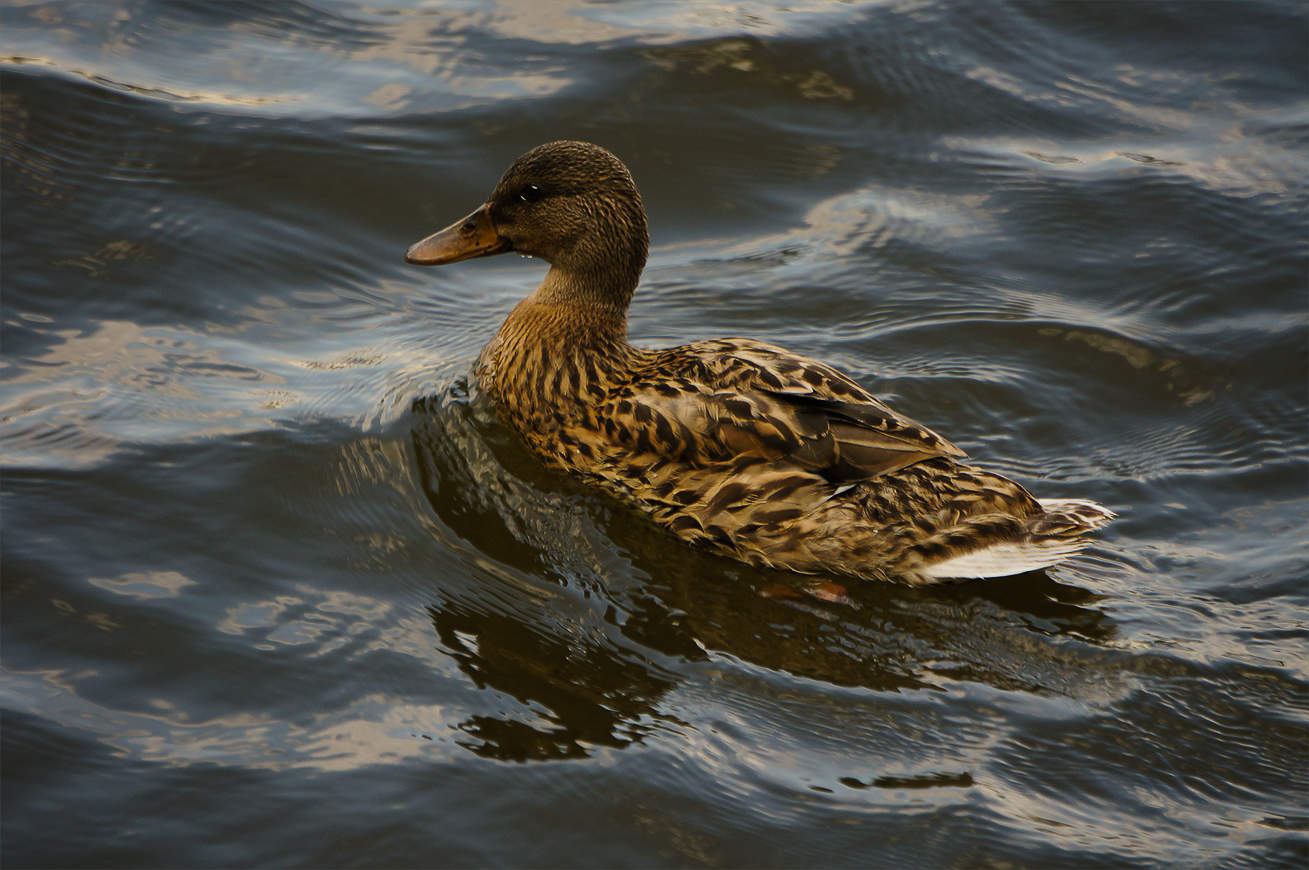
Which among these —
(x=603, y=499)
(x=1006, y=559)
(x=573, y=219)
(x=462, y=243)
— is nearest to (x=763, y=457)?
(x=603, y=499)

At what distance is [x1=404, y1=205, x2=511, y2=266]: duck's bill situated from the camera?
6543 mm

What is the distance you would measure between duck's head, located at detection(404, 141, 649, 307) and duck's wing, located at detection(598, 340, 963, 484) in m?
0.75

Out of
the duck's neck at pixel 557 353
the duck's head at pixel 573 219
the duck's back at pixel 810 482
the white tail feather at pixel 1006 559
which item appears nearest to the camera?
the white tail feather at pixel 1006 559

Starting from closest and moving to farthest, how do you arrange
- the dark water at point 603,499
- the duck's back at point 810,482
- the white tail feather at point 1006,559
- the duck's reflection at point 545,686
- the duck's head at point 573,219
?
1. the dark water at point 603,499
2. the duck's reflection at point 545,686
3. the white tail feather at point 1006,559
4. the duck's back at point 810,482
5. the duck's head at point 573,219

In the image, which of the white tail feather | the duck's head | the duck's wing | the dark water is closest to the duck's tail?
the white tail feather

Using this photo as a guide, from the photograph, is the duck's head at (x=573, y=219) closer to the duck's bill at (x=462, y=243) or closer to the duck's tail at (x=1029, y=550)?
the duck's bill at (x=462, y=243)

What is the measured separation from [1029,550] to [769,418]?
1.16 metres

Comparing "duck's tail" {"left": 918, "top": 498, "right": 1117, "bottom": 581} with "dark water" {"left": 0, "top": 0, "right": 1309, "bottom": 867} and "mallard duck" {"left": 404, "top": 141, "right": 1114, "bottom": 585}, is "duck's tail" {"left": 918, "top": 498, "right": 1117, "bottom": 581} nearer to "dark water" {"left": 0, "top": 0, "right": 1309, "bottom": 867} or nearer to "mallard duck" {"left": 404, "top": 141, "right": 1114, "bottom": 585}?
"mallard duck" {"left": 404, "top": 141, "right": 1114, "bottom": 585}

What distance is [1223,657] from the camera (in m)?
4.98

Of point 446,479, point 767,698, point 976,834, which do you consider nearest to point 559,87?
point 446,479

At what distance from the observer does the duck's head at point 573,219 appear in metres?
6.26

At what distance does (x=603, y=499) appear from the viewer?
229 inches

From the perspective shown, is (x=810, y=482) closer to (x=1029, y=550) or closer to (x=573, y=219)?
(x=1029, y=550)

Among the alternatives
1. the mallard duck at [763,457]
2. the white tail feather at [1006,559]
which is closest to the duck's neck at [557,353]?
the mallard duck at [763,457]
